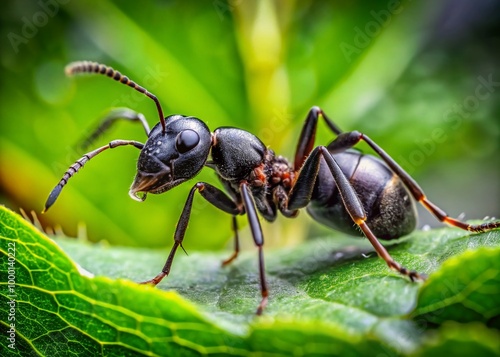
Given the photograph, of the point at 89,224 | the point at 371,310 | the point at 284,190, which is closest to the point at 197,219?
the point at 89,224

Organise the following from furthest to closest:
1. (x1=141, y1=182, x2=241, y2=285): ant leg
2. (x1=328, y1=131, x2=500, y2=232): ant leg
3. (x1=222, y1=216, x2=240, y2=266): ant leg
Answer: (x1=222, y1=216, x2=240, y2=266): ant leg → (x1=328, y1=131, x2=500, y2=232): ant leg → (x1=141, y1=182, x2=241, y2=285): ant leg

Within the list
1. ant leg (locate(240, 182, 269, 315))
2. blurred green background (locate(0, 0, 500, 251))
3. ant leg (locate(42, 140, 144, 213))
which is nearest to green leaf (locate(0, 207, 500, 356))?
ant leg (locate(240, 182, 269, 315))

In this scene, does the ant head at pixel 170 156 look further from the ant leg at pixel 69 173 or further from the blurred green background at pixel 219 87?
the blurred green background at pixel 219 87

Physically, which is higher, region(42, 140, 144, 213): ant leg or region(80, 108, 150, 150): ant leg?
region(80, 108, 150, 150): ant leg

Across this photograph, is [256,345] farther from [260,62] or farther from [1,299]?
[260,62]

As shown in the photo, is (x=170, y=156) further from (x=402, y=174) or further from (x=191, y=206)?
(x=402, y=174)

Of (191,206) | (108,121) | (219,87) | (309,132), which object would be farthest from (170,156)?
(219,87)

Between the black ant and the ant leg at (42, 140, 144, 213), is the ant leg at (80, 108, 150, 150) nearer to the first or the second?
the black ant
